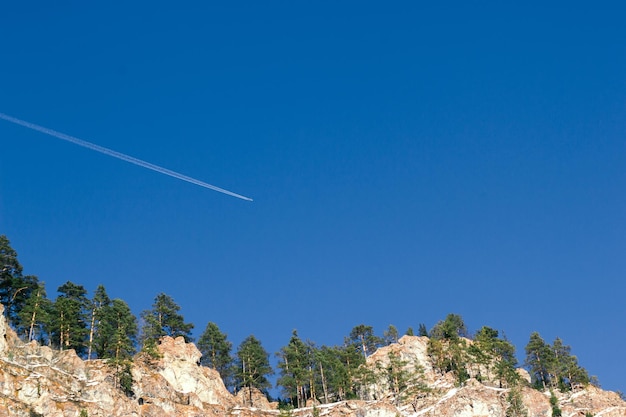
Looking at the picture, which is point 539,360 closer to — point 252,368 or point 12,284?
point 252,368

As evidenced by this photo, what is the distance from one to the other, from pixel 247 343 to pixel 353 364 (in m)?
20.4

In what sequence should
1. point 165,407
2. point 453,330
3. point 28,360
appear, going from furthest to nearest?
point 453,330, point 165,407, point 28,360

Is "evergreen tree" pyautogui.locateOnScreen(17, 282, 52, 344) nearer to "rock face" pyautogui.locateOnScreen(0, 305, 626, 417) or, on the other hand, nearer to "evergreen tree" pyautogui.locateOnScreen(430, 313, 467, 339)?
"rock face" pyautogui.locateOnScreen(0, 305, 626, 417)

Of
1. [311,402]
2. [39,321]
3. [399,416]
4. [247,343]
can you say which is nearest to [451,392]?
[399,416]

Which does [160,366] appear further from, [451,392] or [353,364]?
[451,392]

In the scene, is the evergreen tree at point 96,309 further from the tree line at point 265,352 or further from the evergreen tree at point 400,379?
the evergreen tree at point 400,379

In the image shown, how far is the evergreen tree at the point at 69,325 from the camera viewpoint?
127188 mm

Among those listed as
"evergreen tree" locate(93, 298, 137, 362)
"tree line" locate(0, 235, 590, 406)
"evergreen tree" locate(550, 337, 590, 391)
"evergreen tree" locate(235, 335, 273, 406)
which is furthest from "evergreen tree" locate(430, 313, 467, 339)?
"evergreen tree" locate(93, 298, 137, 362)

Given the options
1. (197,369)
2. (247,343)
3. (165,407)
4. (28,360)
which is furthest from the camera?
(247,343)

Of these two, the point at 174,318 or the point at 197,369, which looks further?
the point at 174,318

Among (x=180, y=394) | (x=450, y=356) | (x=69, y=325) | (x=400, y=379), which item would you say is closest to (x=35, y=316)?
(x=69, y=325)

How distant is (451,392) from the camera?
137 m

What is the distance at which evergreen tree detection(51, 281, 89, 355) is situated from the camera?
417 ft

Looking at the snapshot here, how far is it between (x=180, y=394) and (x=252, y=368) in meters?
21.4
